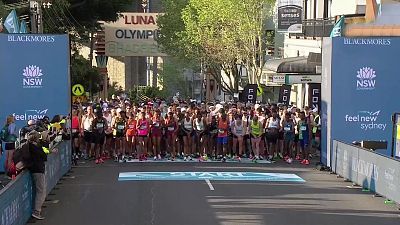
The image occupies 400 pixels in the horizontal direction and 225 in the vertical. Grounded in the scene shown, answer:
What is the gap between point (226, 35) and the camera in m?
46.9

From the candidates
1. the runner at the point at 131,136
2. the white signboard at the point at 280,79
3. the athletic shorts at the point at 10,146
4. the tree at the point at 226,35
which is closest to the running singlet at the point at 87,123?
the runner at the point at 131,136

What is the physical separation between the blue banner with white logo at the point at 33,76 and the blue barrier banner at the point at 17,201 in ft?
27.4

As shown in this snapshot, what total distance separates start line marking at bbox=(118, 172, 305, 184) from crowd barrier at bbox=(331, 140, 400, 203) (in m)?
1.29

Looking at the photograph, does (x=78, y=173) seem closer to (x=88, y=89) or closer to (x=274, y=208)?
(x=274, y=208)

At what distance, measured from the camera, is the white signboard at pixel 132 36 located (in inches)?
2522

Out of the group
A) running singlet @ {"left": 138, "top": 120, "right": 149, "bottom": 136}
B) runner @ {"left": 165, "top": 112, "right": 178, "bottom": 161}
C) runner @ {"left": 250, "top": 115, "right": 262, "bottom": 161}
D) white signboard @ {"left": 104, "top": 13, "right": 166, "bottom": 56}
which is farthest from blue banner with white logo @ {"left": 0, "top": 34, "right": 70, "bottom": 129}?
white signboard @ {"left": 104, "top": 13, "right": 166, "bottom": 56}

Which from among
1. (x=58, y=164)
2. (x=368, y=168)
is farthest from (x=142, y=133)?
(x=368, y=168)

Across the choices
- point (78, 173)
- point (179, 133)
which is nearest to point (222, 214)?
point (78, 173)

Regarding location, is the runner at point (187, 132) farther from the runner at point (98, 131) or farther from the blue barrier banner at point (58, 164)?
the blue barrier banner at point (58, 164)

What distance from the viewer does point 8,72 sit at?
21.0 meters

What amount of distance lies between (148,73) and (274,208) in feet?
360

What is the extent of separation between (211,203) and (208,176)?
4791 mm

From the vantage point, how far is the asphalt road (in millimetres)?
13312

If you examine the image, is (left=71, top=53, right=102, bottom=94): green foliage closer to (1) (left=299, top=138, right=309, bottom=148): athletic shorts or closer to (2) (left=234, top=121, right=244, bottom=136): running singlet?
(2) (left=234, top=121, right=244, bottom=136): running singlet
